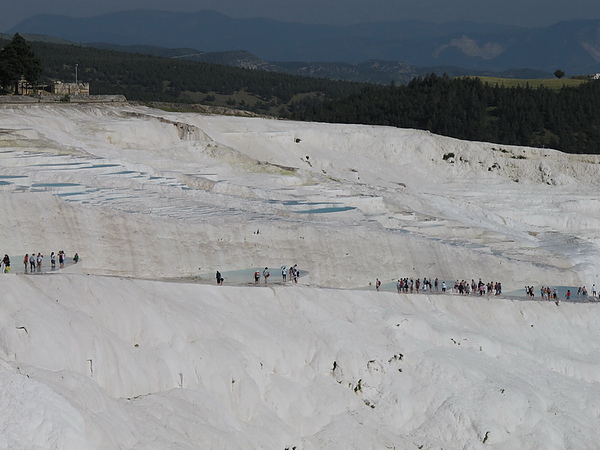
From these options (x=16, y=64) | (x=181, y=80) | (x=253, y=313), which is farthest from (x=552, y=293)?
(x=181, y=80)

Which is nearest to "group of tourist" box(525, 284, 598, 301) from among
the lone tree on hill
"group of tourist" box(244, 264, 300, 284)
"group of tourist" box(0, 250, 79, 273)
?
"group of tourist" box(244, 264, 300, 284)

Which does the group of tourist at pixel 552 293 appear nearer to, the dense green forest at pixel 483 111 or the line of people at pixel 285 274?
the line of people at pixel 285 274

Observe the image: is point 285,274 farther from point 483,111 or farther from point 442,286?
point 483,111

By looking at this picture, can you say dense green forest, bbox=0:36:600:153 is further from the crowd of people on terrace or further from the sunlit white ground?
the crowd of people on terrace

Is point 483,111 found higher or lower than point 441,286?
higher

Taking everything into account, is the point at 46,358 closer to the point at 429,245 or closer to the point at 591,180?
the point at 429,245

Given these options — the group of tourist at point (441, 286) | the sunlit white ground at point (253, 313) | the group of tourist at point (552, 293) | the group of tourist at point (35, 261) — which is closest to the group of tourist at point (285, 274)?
the sunlit white ground at point (253, 313)
